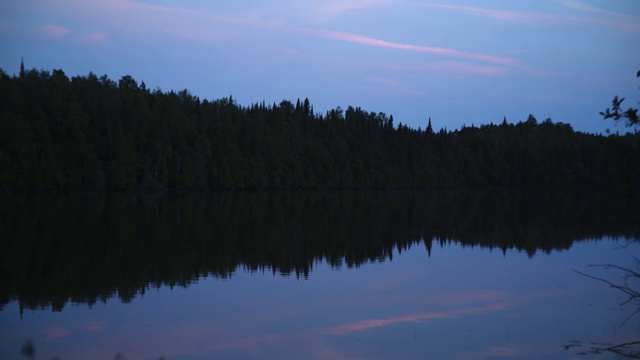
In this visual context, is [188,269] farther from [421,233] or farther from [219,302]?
[421,233]

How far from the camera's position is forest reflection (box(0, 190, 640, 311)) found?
1956 cm

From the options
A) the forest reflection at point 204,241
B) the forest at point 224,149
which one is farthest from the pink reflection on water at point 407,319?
the forest at point 224,149

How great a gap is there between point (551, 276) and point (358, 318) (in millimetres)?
9372

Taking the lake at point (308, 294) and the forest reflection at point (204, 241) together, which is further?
the forest reflection at point (204, 241)

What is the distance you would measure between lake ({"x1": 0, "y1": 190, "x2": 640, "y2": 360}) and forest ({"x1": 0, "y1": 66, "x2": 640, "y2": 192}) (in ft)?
111

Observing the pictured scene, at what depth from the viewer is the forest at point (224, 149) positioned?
85.9m

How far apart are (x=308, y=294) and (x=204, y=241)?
1245 centimetres

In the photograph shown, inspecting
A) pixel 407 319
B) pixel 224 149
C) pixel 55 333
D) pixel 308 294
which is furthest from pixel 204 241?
pixel 224 149

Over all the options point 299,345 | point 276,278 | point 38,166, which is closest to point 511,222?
point 276,278

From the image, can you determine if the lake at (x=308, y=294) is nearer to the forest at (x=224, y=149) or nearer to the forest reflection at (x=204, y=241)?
the forest reflection at (x=204, y=241)

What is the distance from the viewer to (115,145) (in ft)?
308

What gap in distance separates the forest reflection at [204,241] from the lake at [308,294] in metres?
0.11

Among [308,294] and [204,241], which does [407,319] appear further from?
[204,241]

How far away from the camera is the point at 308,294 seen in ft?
61.0
